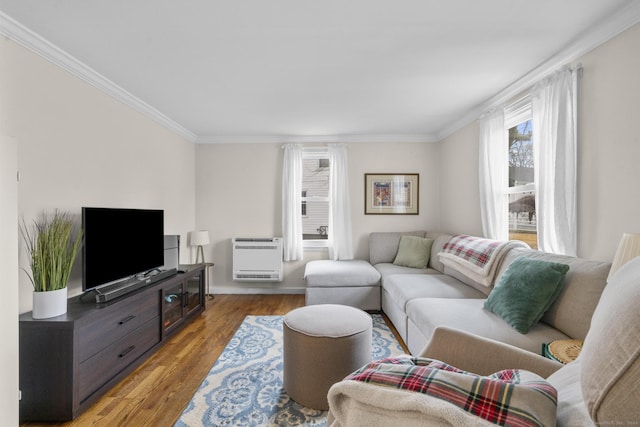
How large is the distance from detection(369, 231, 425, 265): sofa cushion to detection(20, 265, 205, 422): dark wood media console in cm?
282

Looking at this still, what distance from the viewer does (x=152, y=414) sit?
1811 mm

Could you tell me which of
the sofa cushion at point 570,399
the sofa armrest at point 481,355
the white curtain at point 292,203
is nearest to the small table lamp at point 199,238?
the white curtain at point 292,203

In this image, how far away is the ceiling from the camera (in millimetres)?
1658

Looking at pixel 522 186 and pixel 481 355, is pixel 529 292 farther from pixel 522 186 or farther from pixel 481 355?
pixel 522 186

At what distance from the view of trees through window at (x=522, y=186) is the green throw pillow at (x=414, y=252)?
3.58ft

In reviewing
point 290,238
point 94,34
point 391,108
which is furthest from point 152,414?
point 391,108

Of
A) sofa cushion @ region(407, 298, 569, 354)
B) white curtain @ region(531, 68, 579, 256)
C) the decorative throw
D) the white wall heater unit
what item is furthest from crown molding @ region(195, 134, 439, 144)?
sofa cushion @ region(407, 298, 569, 354)

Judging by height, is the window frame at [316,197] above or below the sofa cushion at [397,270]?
above

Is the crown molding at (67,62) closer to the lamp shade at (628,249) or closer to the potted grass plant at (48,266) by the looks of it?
the potted grass plant at (48,266)

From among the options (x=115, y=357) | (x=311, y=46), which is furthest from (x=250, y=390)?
(x=311, y=46)

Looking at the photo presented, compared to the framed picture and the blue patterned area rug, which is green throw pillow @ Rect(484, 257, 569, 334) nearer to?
the blue patterned area rug

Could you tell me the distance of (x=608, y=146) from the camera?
186 centimetres

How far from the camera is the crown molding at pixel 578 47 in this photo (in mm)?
1680

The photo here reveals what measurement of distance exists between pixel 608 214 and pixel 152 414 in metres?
3.14
